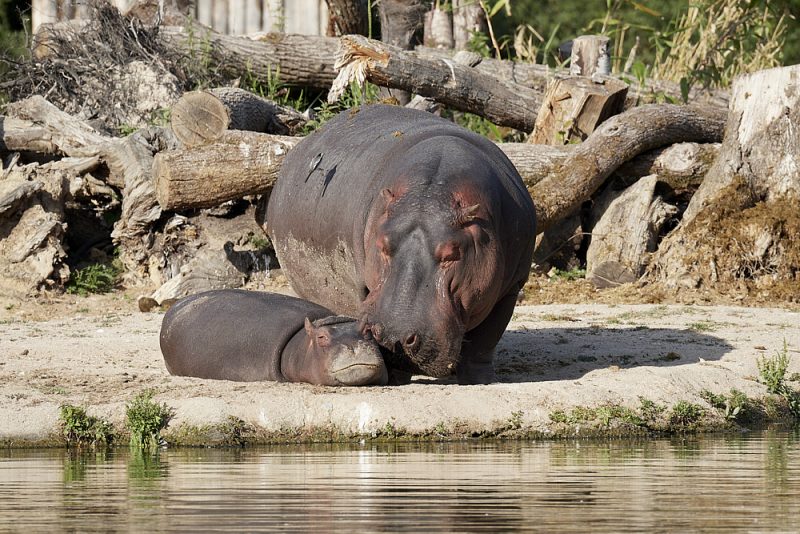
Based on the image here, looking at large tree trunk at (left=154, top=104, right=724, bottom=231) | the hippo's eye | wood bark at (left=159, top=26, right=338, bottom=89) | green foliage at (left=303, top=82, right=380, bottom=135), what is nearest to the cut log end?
large tree trunk at (left=154, top=104, right=724, bottom=231)

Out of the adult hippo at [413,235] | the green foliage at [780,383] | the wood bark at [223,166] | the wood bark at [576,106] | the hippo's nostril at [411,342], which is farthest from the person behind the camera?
the wood bark at [576,106]

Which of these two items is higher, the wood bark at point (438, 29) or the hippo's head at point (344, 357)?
the wood bark at point (438, 29)

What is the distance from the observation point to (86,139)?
45.0ft

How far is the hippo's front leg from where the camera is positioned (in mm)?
7961

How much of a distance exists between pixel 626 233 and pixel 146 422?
23.3 ft

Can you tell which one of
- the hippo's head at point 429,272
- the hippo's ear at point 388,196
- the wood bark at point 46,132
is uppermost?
the wood bark at point 46,132

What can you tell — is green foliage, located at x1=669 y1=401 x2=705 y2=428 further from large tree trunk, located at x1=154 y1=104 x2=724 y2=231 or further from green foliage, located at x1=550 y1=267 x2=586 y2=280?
green foliage, located at x1=550 y1=267 x2=586 y2=280

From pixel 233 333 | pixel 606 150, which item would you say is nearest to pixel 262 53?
pixel 606 150

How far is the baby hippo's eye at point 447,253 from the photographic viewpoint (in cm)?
702

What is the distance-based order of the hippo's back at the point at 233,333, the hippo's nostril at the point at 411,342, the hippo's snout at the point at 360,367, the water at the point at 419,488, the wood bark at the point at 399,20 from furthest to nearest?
the wood bark at the point at 399,20 < the hippo's back at the point at 233,333 < the hippo's snout at the point at 360,367 < the hippo's nostril at the point at 411,342 < the water at the point at 419,488

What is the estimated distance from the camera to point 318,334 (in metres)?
7.39

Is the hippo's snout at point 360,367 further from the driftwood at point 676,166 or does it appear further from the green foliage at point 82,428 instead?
the driftwood at point 676,166

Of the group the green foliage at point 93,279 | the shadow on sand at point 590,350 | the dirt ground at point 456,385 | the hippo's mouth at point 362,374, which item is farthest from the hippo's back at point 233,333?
the green foliage at point 93,279

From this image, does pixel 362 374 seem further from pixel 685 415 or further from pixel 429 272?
pixel 685 415
